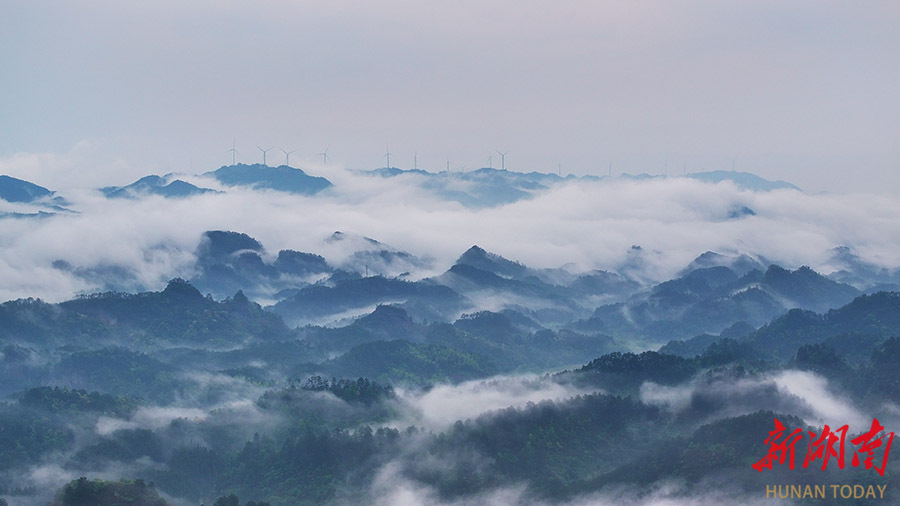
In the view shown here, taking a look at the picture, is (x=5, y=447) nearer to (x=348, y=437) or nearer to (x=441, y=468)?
(x=348, y=437)

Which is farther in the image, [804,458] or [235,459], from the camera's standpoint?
[235,459]

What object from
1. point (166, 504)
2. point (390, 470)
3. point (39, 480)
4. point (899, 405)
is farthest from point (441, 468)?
point (899, 405)

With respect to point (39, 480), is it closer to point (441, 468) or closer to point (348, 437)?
point (348, 437)

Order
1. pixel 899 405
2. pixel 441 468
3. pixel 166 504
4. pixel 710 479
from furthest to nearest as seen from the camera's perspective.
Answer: pixel 899 405 < pixel 441 468 < pixel 710 479 < pixel 166 504

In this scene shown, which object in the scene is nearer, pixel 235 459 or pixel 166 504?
pixel 166 504

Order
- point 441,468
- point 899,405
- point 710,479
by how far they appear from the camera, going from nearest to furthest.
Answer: point 710,479
point 441,468
point 899,405

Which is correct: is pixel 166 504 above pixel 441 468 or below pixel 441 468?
above

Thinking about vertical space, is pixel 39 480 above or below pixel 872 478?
below

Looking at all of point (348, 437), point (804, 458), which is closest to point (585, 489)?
point (804, 458)

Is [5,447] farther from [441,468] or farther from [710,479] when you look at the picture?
[710,479]

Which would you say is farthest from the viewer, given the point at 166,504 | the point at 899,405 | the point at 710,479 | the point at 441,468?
the point at 899,405
